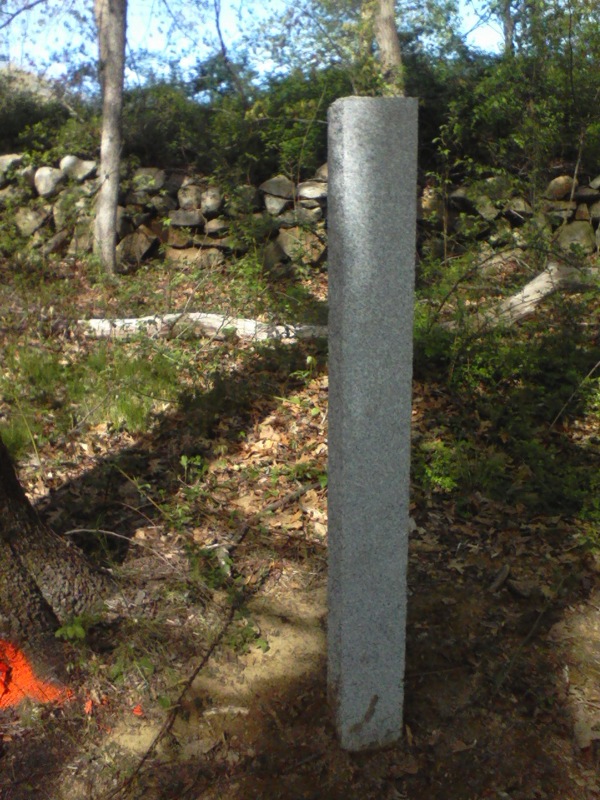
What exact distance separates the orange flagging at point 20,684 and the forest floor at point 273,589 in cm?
6

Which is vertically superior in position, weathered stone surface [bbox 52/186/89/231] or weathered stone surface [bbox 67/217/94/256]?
weathered stone surface [bbox 52/186/89/231]

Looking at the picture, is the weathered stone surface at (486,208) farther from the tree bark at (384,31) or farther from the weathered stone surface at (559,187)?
the tree bark at (384,31)

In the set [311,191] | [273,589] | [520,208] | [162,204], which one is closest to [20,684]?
[273,589]

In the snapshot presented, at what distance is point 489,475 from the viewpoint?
4566mm

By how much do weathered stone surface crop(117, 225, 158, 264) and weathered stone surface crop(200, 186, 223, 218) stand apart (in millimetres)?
806

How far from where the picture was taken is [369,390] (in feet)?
7.91

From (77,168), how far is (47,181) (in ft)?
1.52

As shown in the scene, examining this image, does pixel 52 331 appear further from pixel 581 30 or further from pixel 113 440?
pixel 581 30

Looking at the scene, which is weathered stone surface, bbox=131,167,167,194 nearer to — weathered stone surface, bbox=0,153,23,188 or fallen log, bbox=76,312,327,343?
weathered stone surface, bbox=0,153,23,188

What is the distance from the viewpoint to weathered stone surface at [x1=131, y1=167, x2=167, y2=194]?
10.9 meters

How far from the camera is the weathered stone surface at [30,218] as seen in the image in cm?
1041

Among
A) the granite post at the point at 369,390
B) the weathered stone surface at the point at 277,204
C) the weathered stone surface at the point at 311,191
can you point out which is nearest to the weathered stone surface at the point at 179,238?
the weathered stone surface at the point at 277,204

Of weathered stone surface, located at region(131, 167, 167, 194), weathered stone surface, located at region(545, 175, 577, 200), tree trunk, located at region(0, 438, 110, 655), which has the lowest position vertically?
tree trunk, located at region(0, 438, 110, 655)

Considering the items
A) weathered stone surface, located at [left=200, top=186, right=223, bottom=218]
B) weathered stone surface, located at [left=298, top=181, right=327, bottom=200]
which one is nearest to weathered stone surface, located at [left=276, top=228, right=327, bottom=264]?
weathered stone surface, located at [left=298, top=181, right=327, bottom=200]
